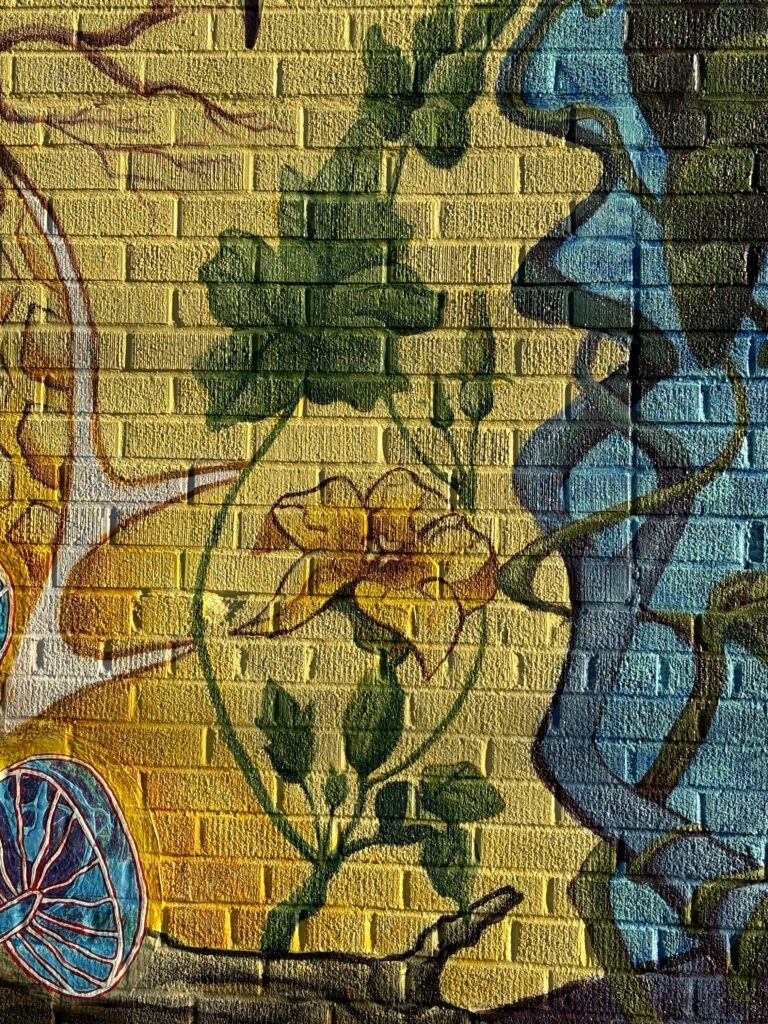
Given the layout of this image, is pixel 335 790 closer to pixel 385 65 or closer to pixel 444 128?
pixel 444 128

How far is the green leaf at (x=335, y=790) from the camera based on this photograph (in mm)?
2633

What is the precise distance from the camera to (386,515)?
265 centimetres

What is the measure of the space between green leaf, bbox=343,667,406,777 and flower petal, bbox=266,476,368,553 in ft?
1.07

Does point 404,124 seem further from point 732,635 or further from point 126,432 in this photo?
point 732,635

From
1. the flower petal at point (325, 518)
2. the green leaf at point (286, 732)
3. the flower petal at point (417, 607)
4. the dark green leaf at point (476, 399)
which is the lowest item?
the green leaf at point (286, 732)

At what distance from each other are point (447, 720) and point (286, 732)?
0.39 metres

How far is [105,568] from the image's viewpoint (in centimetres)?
270

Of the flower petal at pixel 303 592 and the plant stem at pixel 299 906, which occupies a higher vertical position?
the flower petal at pixel 303 592

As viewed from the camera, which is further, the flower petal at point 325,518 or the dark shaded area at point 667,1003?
the flower petal at point 325,518

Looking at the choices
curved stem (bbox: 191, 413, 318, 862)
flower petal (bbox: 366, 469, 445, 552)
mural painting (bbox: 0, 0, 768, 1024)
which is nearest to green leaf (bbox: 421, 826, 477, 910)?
mural painting (bbox: 0, 0, 768, 1024)

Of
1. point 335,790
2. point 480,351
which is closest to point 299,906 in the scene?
point 335,790

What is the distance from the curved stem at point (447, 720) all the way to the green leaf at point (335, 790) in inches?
2.5

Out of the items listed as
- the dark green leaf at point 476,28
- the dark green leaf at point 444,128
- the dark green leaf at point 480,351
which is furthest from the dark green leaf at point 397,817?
the dark green leaf at point 476,28

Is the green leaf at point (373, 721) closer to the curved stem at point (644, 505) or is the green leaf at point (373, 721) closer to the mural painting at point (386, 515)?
the mural painting at point (386, 515)
